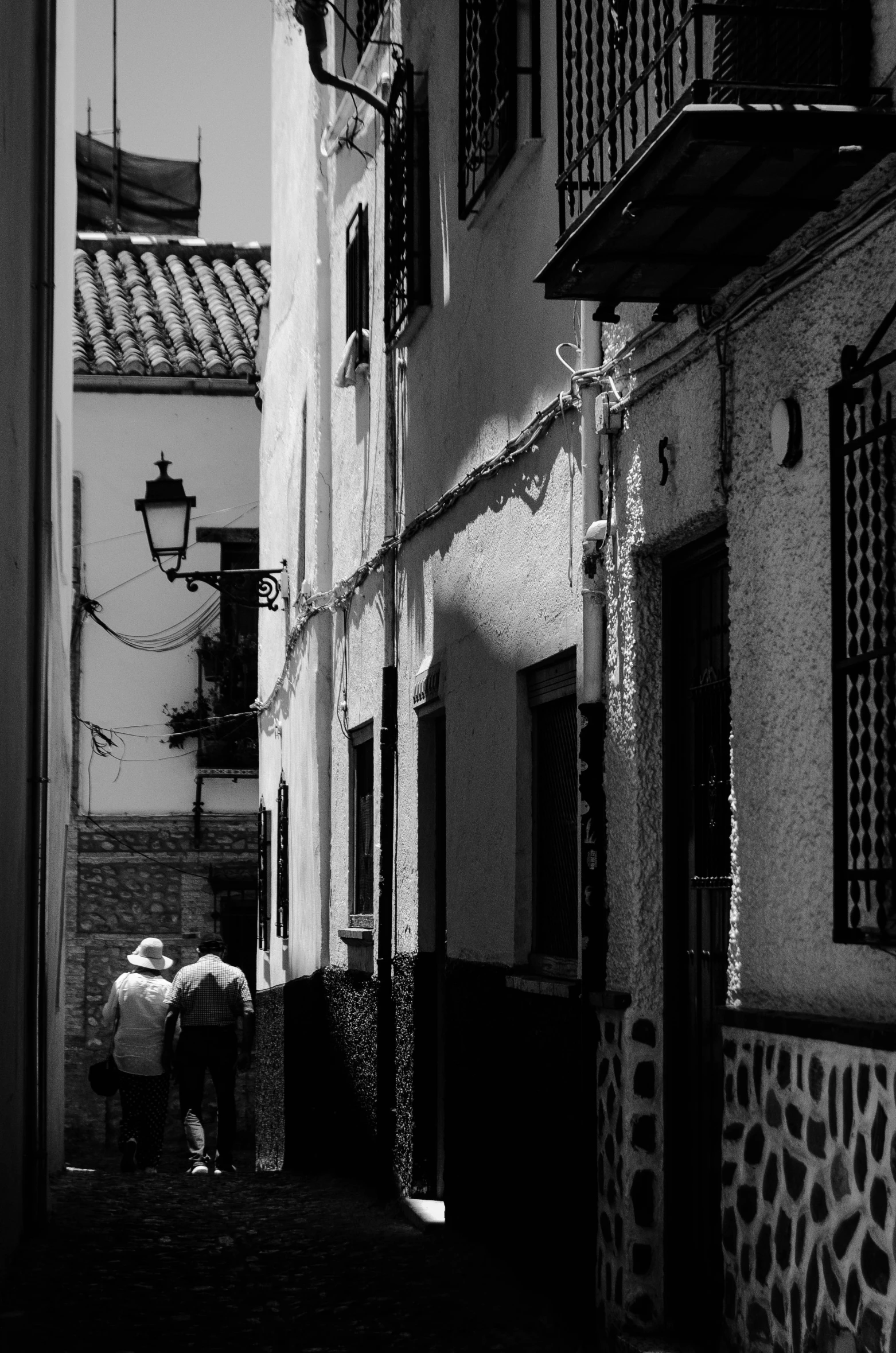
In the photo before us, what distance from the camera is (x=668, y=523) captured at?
666 centimetres

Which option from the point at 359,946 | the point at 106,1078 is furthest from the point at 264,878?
the point at 359,946

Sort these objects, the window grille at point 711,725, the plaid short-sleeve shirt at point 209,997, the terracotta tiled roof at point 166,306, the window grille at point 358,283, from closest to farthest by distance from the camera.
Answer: the window grille at point 711,725 < the window grille at point 358,283 < the plaid short-sleeve shirt at point 209,997 < the terracotta tiled roof at point 166,306

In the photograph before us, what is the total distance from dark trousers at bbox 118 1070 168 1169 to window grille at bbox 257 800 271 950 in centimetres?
427

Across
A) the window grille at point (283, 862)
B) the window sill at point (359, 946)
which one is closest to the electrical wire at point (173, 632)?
the window grille at point (283, 862)

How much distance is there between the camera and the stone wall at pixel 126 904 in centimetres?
2202

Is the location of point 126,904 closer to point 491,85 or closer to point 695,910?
point 491,85

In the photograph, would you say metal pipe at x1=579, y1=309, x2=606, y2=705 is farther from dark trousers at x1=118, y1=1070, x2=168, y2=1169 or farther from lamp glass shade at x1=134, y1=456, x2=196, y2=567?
lamp glass shade at x1=134, y1=456, x2=196, y2=567

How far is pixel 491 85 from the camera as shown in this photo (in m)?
9.16

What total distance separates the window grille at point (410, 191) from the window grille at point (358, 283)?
4.85 feet

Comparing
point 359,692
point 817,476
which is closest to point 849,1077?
point 817,476

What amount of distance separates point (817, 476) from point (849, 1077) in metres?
1.64

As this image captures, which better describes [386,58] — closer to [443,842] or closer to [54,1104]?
[443,842]

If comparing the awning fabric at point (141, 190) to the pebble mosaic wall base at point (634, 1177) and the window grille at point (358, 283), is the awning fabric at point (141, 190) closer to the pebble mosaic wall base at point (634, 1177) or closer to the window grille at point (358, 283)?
the window grille at point (358, 283)

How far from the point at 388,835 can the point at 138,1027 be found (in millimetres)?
3415
